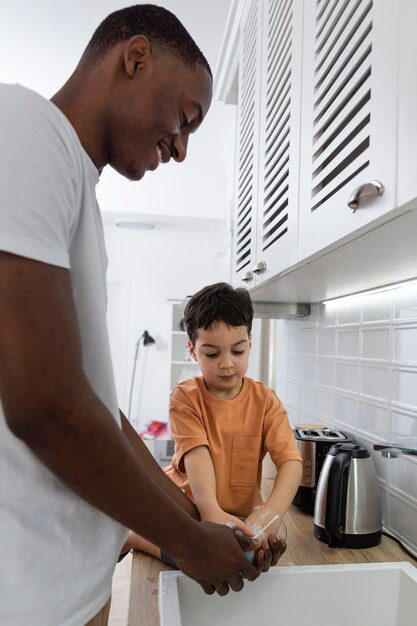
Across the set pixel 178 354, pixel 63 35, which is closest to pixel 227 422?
pixel 63 35

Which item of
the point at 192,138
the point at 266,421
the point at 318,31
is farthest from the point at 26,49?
the point at 266,421

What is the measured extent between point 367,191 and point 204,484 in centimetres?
68

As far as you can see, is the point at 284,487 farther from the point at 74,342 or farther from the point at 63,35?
the point at 63,35

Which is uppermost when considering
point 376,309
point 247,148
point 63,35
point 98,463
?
point 63,35

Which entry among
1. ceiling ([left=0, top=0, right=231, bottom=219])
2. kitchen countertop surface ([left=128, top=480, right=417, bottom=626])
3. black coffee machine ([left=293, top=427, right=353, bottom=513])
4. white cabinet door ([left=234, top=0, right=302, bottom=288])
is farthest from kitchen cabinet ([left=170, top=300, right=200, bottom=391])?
kitchen countertop surface ([left=128, top=480, right=417, bottom=626])

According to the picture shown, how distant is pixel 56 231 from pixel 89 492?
0.74 ft

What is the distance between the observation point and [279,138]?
106 centimetres

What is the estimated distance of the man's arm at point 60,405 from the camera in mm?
375

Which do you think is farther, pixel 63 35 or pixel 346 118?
pixel 63 35

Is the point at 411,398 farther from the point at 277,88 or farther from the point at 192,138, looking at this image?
the point at 192,138

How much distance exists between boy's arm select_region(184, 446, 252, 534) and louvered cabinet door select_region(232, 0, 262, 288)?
47 cm

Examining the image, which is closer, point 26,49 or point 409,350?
point 409,350

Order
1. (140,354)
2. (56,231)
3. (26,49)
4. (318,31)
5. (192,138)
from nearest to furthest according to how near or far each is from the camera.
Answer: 1. (56,231)
2. (318,31)
3. (26,49)
4. (192,138)
5. (140,354)

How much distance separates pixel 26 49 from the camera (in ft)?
6.97
